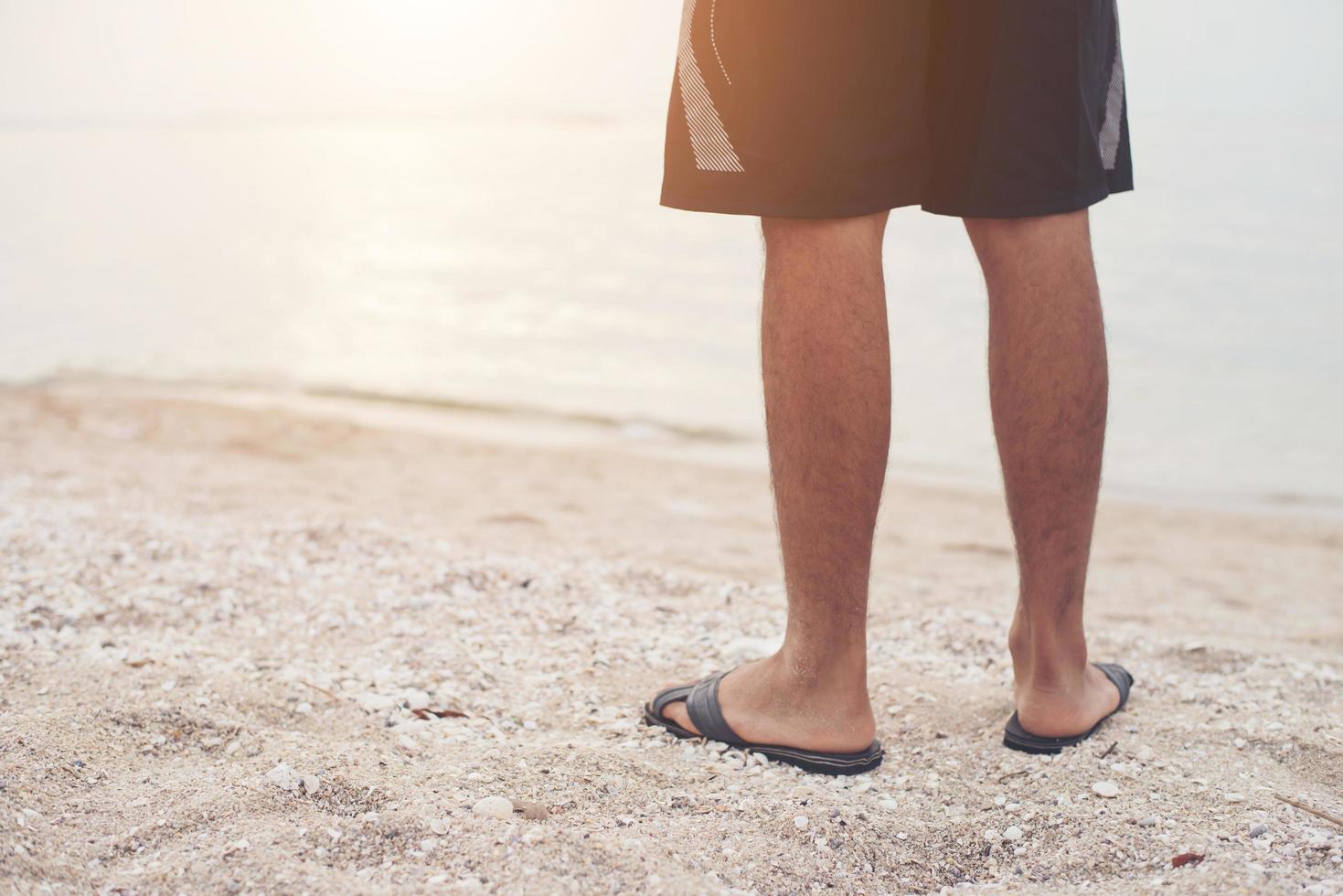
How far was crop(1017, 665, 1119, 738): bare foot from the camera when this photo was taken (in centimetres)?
165

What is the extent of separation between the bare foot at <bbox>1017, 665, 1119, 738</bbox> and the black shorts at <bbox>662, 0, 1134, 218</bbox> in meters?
0.73

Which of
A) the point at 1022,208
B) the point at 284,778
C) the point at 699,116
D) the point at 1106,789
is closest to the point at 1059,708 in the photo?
the point at 1106,789

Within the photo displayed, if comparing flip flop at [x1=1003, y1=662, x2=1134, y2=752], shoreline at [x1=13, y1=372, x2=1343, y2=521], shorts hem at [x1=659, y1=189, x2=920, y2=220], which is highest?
shorts hem at [x1=659, y1=189, x2=920, y2=220]

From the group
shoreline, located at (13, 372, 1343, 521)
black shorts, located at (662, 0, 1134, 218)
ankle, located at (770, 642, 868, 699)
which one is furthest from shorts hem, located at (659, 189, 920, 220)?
shoreline, located at (13, 372, 1343, 521)

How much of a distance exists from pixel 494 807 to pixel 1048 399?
0.96 metres

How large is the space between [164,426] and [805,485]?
17.3 feet

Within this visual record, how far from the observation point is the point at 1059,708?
1660 mm

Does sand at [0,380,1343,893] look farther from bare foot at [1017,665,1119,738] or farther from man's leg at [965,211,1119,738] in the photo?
man's leg at [965,211,1119,738]

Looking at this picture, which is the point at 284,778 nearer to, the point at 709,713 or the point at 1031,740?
the point at 709,713

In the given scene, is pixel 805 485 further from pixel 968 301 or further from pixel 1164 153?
pixel 1164 153

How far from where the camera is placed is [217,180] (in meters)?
26.9

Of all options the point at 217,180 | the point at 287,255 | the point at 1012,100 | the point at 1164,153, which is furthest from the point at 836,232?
the point at 217,180

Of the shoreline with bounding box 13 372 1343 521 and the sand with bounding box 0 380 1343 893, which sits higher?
the sand with bounding box 0 380 1343 893

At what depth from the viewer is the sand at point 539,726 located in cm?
129
